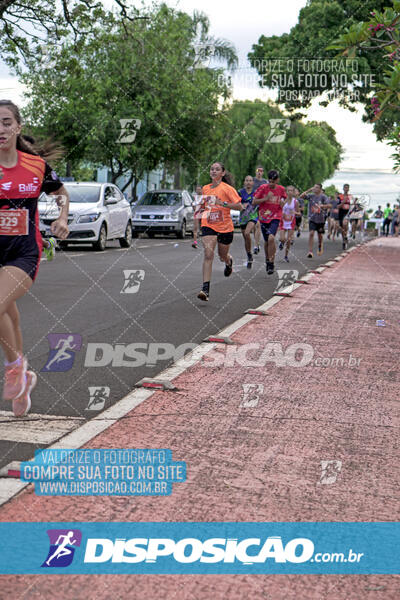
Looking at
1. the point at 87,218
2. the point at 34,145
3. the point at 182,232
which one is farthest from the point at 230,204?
the point at 182,232

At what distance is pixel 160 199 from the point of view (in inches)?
1276

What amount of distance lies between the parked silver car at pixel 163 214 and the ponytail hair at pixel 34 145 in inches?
1019

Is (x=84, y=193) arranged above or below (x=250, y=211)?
above

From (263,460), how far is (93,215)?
58.3ft

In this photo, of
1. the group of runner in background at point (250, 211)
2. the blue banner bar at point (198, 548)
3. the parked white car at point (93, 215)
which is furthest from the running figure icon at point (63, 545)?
the parked white car at point (93, 215)

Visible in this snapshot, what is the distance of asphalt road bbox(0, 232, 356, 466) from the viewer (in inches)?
230

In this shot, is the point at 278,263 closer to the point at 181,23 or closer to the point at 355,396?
the point at 355,396

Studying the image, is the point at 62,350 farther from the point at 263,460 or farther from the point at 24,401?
the point at 263,460

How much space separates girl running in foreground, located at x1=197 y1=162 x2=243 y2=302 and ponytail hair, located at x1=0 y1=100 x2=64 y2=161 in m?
6.06

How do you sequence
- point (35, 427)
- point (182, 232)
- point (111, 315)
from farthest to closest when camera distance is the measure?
point (182, 232)
point (111, 315)
point (35, 427)

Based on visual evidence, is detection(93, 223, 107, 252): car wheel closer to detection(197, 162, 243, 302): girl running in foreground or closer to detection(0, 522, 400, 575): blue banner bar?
detection(197, 162, 243, 302): girl running in foreground

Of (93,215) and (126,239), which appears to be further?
(126,239)

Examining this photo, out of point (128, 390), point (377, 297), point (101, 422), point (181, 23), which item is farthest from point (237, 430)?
point (181, 23)

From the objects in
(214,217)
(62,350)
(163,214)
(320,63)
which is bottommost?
(62,350)
